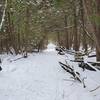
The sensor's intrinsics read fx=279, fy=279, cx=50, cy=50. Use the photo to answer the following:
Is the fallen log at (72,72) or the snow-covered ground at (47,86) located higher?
the fallen log at (72,72)

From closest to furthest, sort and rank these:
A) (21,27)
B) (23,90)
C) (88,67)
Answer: (23,90) → (88,67) → (21,27)

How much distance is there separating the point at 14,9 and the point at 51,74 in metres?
16.1

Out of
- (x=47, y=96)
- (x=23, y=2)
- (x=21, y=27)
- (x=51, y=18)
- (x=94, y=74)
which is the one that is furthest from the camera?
(x=51, y=18)

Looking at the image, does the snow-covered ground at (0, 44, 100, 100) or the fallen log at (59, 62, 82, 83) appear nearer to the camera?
the snow-covered ground at (0, 44, 100, 100)

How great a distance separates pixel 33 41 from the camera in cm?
3838

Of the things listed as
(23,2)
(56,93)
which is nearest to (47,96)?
(56,93)

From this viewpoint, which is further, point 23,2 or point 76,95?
point 23,2

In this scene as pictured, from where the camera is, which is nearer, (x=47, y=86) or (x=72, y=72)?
(x=47, y=86)

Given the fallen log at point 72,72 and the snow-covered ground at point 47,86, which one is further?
the fallen log at point 72,72

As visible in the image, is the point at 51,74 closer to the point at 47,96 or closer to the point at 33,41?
the point at 47,96

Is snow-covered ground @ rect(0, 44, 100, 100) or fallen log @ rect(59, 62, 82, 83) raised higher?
fallen log @ rect(59, 62, 82, 83)

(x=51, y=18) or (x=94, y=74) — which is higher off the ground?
(x=51, y=18)

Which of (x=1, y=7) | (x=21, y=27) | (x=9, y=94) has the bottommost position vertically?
(x=9, y=94)

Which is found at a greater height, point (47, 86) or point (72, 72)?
point (72, 72)
